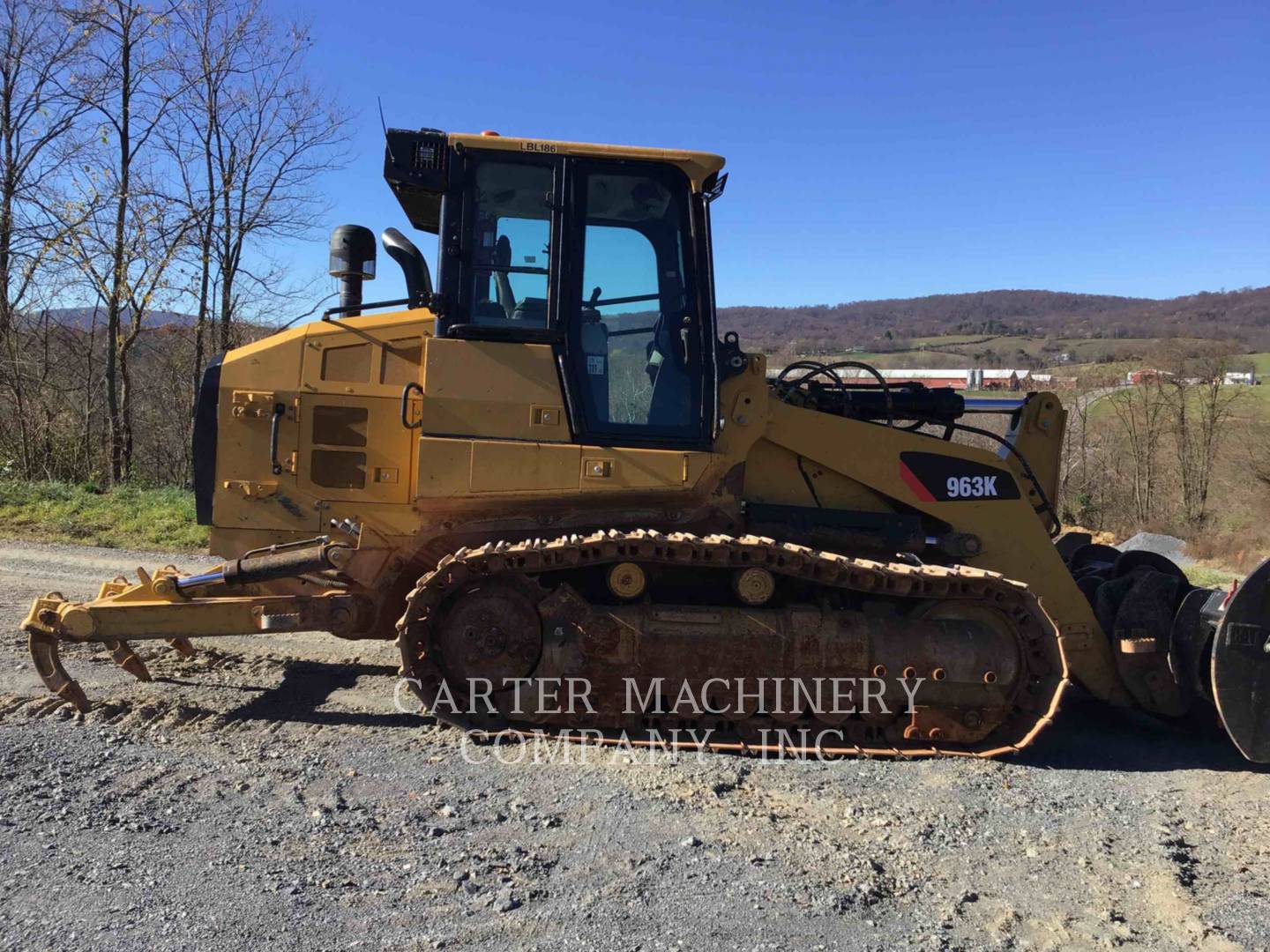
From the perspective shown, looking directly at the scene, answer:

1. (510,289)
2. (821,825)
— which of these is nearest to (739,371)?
(510,289)

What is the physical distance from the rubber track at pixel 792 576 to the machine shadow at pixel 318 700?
60 cm

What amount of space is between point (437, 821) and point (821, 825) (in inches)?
65.6

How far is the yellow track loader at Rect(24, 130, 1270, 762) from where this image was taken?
4.61 m

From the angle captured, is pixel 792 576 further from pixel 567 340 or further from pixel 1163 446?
pixel 1163 446

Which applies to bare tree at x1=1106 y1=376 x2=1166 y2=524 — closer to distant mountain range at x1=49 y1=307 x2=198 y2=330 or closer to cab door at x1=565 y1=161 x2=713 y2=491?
cab door at x1=565 y1=161 x2=713 y2=491

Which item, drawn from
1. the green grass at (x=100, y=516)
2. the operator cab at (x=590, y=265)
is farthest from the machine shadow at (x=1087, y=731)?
the green grass at (x=100, y=516)

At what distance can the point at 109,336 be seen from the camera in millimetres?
14570

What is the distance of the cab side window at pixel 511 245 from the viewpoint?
185 inches

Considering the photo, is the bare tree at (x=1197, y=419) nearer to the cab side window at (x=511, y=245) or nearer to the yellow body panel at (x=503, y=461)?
the yellow body panel at (x=503, y=461)

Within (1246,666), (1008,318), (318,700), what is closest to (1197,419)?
(1246,666)

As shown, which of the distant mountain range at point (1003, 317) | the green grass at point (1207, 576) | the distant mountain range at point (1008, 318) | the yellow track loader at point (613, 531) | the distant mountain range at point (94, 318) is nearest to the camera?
the yellow track loader at point (613, 531)

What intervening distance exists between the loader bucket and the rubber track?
0.80 m

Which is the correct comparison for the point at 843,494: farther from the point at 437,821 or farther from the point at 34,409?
the point at 34,409

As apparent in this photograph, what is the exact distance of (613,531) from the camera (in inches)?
179
